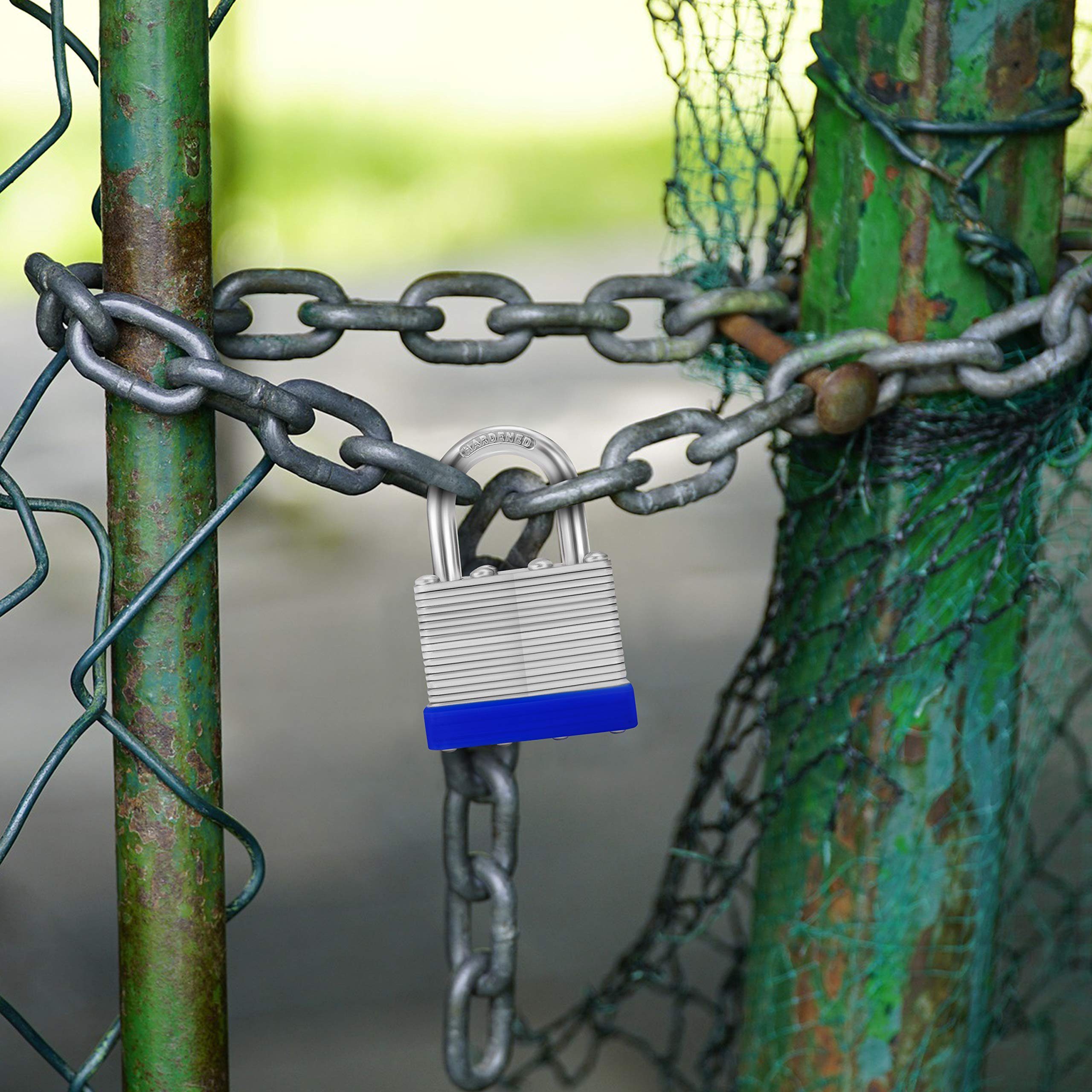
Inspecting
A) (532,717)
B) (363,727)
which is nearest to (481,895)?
(532,717)

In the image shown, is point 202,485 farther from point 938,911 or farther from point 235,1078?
point 235,1078

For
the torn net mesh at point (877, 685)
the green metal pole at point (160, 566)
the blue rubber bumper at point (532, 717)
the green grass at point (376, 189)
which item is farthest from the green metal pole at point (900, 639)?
the green grass at point (376, 189)

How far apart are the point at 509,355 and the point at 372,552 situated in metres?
2.09

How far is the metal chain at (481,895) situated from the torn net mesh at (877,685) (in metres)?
0.19

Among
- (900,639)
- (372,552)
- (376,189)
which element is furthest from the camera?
(376,189)

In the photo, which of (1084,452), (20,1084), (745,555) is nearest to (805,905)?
(1084,452)

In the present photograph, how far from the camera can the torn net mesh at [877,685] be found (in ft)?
2.42

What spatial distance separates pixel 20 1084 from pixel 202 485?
112cm

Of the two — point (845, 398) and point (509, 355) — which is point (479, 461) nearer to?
point (509, 355)

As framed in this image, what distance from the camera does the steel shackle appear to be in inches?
23.7

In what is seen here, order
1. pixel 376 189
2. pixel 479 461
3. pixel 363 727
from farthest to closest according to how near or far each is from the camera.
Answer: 1. pixel 376 189
2. pixel 363 727
3. pixel 479 461

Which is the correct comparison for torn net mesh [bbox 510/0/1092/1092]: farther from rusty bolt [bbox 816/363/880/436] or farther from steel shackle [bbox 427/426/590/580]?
steel shackle [bbox 427/426/590/580]

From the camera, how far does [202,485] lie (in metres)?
0.61

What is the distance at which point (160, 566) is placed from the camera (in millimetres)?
604
